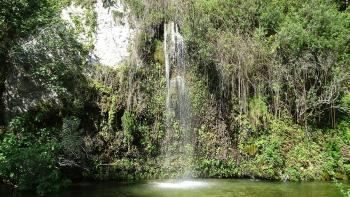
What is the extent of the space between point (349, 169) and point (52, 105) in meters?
10.4

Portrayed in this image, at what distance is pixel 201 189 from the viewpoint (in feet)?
43.6

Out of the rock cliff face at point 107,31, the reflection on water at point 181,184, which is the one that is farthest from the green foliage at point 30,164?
the rock cliff face at point 107,31

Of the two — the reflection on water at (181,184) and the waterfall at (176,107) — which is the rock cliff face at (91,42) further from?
the reflection on water at (181,184)

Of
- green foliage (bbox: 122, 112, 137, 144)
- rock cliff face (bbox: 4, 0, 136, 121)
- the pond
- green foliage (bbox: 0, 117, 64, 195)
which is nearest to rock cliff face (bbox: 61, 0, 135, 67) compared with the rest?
rock cliff face (bbox: 4, 0, 136, 121)

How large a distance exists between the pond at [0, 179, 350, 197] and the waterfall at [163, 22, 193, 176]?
116cm

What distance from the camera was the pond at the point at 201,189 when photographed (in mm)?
12375

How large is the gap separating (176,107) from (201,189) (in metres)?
3.88

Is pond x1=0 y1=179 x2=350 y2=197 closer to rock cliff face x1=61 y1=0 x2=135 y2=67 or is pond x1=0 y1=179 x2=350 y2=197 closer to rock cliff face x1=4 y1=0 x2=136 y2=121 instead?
rock cliff face x1=4 y1=0 x2=136 y2=121

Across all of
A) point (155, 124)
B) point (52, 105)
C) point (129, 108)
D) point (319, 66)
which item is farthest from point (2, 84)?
point (319, 66)

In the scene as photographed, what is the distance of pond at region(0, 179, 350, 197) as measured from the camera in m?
12.4

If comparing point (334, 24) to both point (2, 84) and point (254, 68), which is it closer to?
point (254, 68)

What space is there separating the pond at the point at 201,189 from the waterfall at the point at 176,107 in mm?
1156

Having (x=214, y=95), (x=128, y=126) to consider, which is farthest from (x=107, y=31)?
(x=214, y=95)

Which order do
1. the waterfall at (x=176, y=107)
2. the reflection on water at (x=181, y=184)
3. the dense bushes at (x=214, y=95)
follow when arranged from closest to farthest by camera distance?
the reflection on water at (x=181, y=184), the dense bushes at (x=214, y=95), the waterfall at (x=176, y=107)
